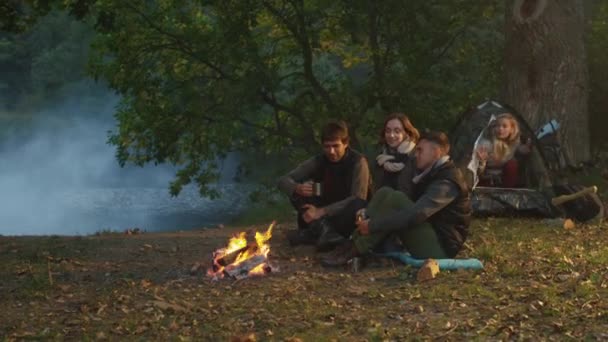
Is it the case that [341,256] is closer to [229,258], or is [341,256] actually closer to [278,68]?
[229,258]

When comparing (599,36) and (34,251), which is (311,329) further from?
(599,36)

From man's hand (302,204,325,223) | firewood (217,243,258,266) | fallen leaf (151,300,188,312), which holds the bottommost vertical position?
fallen leaf (151,300,188,312)

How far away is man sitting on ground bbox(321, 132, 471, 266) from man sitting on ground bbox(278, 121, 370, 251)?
799 millimetres

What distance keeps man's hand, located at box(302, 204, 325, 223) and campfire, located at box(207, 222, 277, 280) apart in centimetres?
108

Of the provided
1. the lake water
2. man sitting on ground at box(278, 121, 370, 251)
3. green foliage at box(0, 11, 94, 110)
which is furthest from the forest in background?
green foliage at box(0, 11, 94, 110)

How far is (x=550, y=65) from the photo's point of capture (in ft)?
48.4

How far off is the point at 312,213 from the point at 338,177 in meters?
0.51

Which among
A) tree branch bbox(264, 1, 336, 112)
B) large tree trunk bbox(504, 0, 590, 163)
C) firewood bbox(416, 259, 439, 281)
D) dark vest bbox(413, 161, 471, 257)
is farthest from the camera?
tree branch bbox(264, 1, 336, 112)

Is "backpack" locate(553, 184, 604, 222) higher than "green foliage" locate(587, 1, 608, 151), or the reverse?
"green foliage" locate(587, 1, 608, 151)

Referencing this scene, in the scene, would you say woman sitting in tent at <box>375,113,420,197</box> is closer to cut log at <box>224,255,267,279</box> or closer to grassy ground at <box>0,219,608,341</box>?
grassy ground at <box>0,219,608,341</box>

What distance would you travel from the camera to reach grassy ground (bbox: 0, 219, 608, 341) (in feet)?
23.4

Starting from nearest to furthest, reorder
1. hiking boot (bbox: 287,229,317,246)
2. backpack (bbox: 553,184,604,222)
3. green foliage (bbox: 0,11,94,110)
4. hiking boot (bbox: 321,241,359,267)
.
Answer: hiking boot (bbox: 321,241,359,267), hiking boot (bbox: 287,229,317,246), backpack (bbox: 553,184,604,222), green foliage (bbox: 0,11,94,110)

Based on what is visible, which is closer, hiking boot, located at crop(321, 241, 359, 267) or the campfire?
the campfire

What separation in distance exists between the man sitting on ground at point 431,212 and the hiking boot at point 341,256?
0.04 meters
